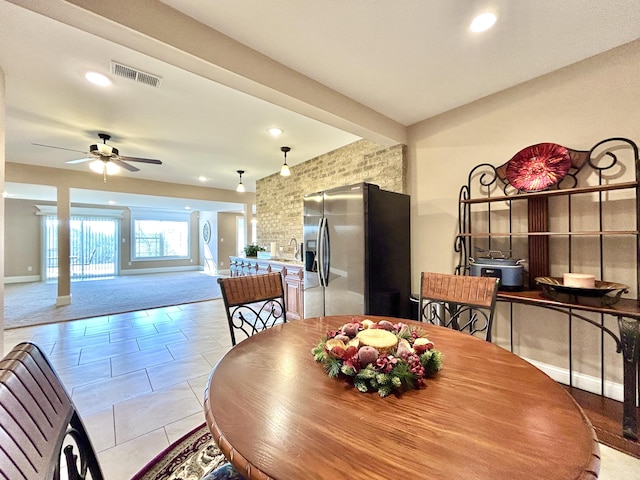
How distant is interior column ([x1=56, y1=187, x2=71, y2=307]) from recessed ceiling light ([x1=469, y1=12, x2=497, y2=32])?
6.93 metres

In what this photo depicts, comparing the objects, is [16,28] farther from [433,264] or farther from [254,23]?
[433,264]

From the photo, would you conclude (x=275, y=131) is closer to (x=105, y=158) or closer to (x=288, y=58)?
(x=288, y=58)

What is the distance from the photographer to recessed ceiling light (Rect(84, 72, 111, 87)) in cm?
236

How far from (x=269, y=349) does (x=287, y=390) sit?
1.18 ft

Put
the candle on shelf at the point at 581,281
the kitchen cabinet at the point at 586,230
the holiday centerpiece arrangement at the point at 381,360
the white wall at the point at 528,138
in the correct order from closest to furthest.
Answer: the holiday centerpiece arrangement at the point at 381,360
the kitchen cabinet at the point at 586,230
the candle on shelf at the point at 581,281
the white wall at the point at 528,138

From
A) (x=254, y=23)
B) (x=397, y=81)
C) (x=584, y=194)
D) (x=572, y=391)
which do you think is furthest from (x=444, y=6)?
(x=572, y=391)

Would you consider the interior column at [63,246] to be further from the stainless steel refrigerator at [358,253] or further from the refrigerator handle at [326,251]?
the refrigerator handle at [326,251]

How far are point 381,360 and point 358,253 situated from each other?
6.27ft

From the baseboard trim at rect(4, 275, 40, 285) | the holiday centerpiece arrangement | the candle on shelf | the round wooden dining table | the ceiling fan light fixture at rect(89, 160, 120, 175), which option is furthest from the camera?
the baseboard trim at rect(4, 275, 40, 285)

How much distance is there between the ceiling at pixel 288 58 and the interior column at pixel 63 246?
233 centimetres

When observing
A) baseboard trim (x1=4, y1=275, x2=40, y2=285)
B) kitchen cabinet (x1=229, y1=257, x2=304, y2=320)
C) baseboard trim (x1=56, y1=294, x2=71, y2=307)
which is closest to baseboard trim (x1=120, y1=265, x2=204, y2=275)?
baseboard trim (x1=4, y1=275, x2=40, y2=285)

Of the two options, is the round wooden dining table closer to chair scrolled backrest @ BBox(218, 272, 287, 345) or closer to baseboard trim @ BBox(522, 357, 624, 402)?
chair scrolled backrest @ BBox(218, 272, 287, 345)

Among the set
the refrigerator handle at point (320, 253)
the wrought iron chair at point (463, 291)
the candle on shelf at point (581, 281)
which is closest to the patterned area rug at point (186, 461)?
the wrought iron chair at point (463, 291)

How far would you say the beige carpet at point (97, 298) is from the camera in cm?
474
